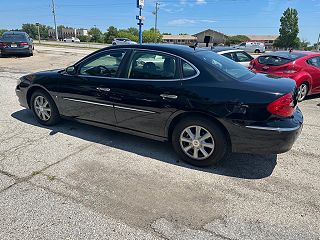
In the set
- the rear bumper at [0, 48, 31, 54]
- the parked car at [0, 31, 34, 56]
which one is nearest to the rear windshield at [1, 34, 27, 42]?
the parked car at [0, 31, 34, 56]

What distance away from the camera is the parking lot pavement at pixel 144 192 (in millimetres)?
2525

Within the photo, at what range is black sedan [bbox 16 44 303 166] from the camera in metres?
3.22

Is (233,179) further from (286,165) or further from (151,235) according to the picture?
(151,235)

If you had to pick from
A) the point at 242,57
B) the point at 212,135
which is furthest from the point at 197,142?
the point at 242,57

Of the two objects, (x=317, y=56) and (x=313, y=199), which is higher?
(x=317, y=56)

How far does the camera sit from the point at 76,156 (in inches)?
156

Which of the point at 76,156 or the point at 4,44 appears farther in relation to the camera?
the point at 4,44

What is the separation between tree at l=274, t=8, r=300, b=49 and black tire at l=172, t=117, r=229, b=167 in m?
71.3

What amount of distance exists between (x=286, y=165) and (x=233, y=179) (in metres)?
0.91

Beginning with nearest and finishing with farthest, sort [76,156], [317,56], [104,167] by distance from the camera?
[104,167]
[76,156]
[317,56]

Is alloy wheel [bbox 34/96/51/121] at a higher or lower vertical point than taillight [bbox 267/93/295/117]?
lower

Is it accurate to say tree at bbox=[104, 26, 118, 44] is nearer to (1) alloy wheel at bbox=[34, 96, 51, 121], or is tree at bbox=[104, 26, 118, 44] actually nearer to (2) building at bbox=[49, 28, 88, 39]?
(2) building at bbox=[49, 28, 88, 39]

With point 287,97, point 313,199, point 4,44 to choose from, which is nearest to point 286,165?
point 313,199

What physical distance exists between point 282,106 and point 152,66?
70.7 inches
